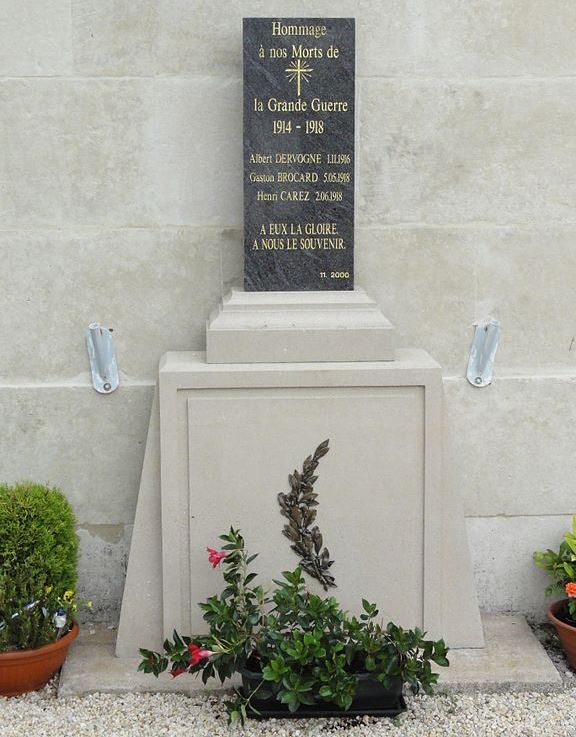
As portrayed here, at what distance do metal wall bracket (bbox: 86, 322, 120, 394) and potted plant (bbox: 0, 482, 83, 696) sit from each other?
69 centimetres

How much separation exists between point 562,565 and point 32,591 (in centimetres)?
243

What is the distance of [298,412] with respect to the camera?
14.5 ft

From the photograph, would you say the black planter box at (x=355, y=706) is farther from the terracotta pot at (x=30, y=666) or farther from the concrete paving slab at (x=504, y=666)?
the terracotta pot at (x=30, y=666)

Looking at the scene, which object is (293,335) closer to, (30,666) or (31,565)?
(31,565)

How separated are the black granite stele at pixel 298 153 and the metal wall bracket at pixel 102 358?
775mm

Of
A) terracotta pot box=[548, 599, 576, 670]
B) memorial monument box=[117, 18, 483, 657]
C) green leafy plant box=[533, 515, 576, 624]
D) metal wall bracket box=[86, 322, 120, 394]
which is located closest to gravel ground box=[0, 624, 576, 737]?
terracotta pot box=[548, 599, 576, 670]

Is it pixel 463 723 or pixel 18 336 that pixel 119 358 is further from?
pixel 463 723

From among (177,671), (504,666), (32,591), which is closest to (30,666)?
(32,591)

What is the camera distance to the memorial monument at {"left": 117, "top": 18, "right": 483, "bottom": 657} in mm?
4418

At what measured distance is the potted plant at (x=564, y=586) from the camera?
4617 millimetres

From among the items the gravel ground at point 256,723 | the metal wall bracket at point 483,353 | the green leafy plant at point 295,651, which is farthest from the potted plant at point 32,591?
the metal wall bracket at point 483,353

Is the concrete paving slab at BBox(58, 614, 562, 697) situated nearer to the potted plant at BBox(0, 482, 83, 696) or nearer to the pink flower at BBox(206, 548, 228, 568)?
the potted plant at BBox(0, 482, 83, 696)

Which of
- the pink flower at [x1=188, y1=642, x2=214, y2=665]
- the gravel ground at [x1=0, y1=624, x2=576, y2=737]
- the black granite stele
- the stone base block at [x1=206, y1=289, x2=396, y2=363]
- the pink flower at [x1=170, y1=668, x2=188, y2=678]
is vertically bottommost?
the gravel ground at [x1=0, y1=624, x2=576, y2=737]

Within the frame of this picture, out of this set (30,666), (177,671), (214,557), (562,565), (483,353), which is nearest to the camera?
(177,671)
